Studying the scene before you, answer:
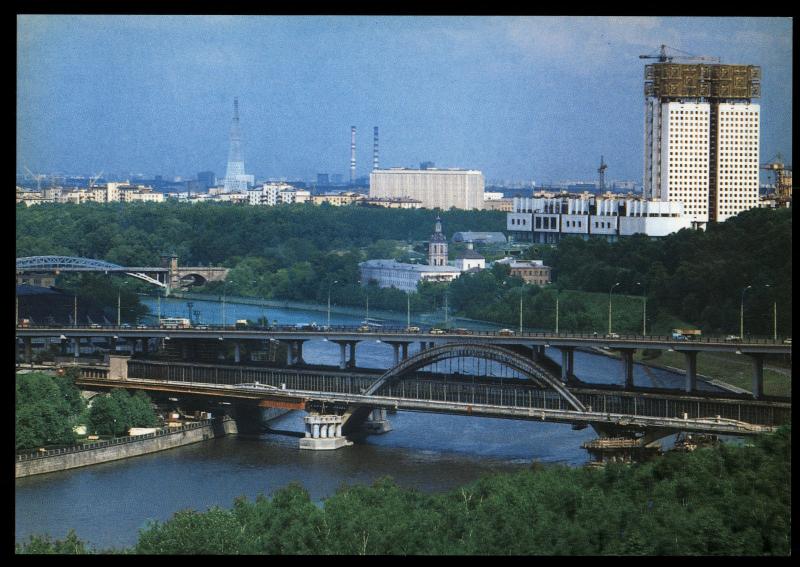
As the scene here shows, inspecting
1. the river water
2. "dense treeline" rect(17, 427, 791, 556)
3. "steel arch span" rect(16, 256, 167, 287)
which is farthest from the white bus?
"dense treeline" rect(17, 427, 791, 556)

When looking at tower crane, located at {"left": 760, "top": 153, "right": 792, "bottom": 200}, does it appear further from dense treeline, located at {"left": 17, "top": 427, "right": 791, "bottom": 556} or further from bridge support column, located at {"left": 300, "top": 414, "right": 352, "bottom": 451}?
dense treeline, located at {"left": 17, "top": 427, "right": 791, "bottom": 556}

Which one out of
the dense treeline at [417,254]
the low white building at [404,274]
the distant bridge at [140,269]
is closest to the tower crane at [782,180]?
the dense treeline at [417,254]

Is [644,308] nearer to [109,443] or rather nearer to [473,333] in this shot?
[473,333]

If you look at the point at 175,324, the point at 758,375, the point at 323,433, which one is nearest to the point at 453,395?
the point at 323,433

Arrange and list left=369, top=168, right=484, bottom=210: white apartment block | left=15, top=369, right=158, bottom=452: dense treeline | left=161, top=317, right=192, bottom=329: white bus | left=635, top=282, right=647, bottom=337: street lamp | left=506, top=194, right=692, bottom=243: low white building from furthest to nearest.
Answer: left=369, top=168, right=484, bottom=210: white apartment block < left=506, top=194, right=692, bottom=243: low white building < left=635, top=282, right=647, bottom=337: street lamp < left=161, top=317, right=192, bottom=329: white bus < left=15, top=369, right=158, bottom=452: dense treeline

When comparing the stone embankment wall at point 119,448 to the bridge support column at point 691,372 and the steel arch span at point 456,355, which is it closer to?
the steel arch span at point 456,355
